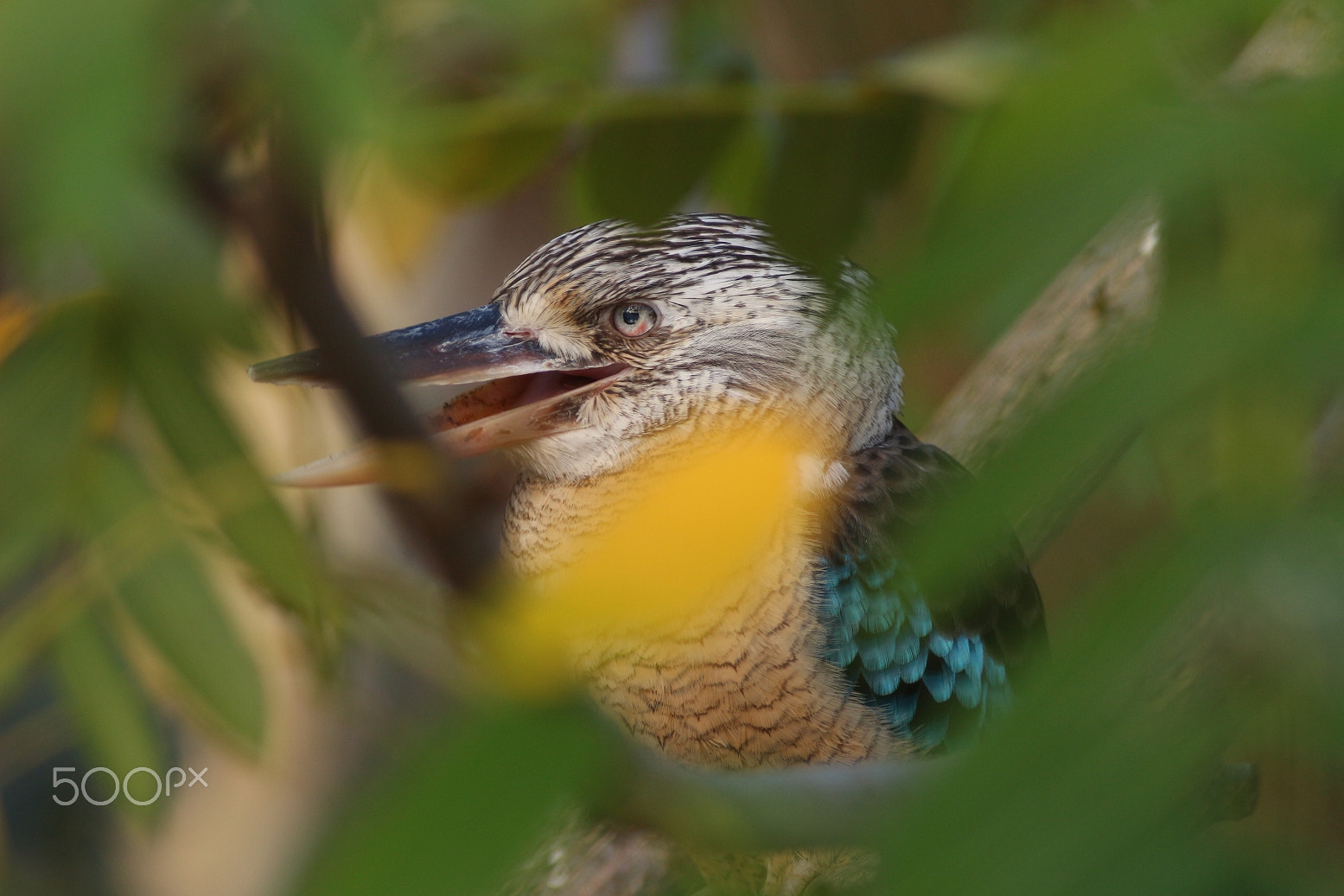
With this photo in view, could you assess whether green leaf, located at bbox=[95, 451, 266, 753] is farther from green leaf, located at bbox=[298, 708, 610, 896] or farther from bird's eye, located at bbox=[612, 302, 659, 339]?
green leaf, located at bbox=[298, 708, 610, 896]

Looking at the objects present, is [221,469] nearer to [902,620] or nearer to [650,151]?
[650,151]

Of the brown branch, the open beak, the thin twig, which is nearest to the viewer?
the thin twig

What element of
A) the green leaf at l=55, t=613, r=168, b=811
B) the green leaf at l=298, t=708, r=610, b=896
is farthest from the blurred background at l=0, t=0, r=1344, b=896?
the green leaf at l=55, t=613, r=168, b=811

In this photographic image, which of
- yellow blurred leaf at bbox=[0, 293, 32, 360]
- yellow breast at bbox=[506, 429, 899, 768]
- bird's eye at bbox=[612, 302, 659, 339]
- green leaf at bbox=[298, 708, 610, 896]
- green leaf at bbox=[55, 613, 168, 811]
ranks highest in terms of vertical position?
bird's eye at bbox=[612, 302, 659, 339]

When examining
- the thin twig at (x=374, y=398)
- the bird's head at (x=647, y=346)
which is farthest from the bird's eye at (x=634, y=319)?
the thin twig at (x=374, y=398)

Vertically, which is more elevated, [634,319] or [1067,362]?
[1067,362]

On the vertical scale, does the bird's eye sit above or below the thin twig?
below

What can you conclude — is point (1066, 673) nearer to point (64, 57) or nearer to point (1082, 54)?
point (1082, 54)

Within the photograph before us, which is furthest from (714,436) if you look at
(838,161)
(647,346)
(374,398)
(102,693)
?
(374,398)
